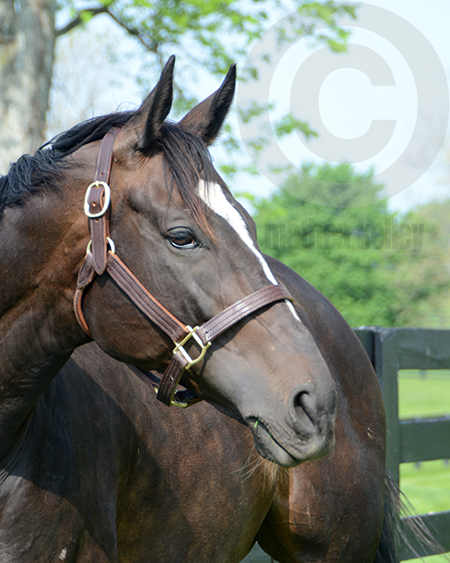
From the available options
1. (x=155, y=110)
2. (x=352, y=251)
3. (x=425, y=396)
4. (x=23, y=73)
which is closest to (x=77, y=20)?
(x=23, y=73)

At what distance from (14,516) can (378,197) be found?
40487 millimetres

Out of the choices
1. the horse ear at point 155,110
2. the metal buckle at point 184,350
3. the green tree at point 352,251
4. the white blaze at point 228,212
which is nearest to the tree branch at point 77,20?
the horse ear at point 155,110

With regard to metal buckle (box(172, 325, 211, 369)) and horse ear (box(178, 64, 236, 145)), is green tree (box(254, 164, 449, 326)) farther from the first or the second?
metal buckle (box(172, 325, 211, 369))

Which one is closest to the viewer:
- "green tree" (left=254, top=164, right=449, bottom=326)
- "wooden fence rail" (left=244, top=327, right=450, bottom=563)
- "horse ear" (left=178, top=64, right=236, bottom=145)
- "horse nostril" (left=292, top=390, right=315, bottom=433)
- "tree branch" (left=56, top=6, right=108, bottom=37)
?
"horse nostril" (left=292, top=390, right=315, bottom=433)

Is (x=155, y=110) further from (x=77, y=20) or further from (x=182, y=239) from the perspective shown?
(x=77, y=20)

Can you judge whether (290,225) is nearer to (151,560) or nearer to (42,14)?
(42,14)

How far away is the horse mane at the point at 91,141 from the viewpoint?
163 cm

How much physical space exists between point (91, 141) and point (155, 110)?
315 mm

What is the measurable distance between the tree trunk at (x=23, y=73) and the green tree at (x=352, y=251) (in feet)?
97.7

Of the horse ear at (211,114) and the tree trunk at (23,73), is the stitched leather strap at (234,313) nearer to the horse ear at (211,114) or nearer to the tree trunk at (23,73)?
the horse ear at (211,114)

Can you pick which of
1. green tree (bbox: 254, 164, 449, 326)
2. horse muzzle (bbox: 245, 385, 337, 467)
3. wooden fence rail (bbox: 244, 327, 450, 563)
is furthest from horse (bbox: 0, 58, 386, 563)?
green tree (bbox: 254, 164, 449, 326)

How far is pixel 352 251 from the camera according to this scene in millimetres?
38344

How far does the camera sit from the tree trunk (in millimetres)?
6715

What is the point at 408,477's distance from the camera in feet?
28.8
